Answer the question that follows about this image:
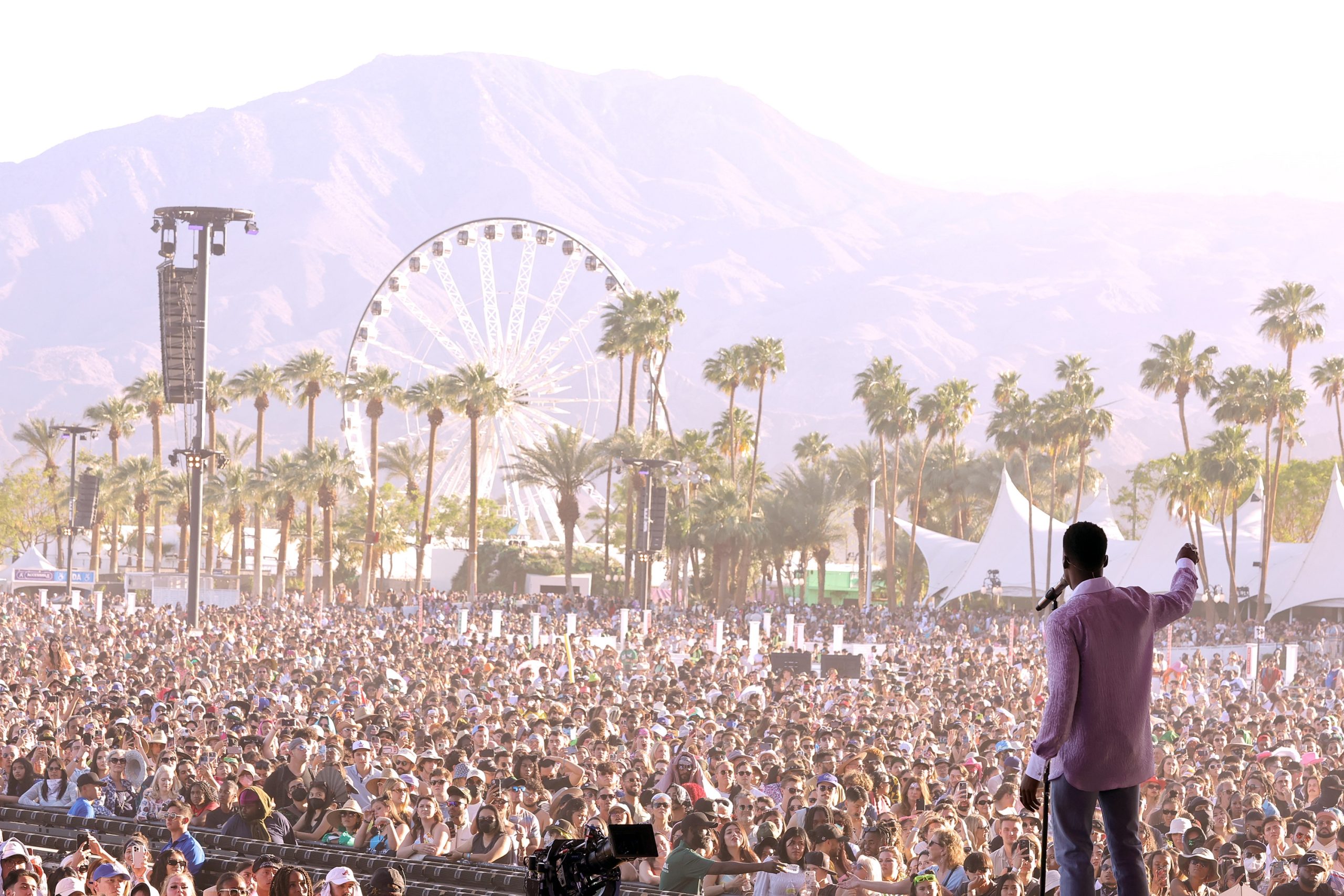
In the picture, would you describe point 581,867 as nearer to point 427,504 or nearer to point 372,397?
point 372,397

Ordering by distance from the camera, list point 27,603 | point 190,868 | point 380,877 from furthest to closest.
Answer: point 27,603 → point 190,868 → point 380,877

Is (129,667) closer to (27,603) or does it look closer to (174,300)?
(174,300)

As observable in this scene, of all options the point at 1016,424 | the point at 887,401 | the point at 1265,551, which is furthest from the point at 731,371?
the point at 1265,551

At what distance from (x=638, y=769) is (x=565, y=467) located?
195ft

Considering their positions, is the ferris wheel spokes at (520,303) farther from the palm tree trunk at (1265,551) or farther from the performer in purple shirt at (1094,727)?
the performer in purple shirt at (1094,727)

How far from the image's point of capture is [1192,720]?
20375 millimetres

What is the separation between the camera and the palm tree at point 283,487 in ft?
242

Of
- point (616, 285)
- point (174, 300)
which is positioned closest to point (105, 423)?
point (616, 285)

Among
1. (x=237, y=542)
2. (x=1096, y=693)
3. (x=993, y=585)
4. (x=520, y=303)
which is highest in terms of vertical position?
(x=520, y=303)

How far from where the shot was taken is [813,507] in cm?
7825

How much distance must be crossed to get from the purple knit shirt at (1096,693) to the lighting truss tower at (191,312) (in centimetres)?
2956

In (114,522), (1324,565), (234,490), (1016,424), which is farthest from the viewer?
(114,522)

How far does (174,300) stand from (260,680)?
12.8 m

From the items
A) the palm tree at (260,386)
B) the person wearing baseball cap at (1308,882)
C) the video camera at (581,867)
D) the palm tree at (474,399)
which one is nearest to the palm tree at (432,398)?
the palm tree at (474,399)
